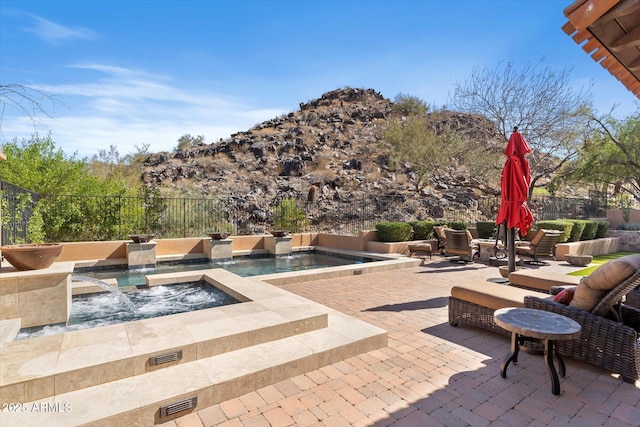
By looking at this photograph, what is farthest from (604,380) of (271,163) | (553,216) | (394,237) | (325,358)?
(271,163)

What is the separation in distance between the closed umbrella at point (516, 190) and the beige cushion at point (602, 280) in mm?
2603

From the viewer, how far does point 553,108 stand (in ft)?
47.3

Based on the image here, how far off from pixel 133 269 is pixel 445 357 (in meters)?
8.77

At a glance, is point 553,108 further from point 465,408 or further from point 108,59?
point 108,59

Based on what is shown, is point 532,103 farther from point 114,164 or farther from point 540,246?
point 114,164

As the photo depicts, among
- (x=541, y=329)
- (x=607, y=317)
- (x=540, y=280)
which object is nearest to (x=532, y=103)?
(x=540, y=280)

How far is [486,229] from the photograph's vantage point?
12.5 m

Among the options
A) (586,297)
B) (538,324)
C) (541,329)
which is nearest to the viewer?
(541,329)

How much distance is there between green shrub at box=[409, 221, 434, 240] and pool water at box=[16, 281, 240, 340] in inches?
325

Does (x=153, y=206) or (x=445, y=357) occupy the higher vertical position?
(x=153, y=206)

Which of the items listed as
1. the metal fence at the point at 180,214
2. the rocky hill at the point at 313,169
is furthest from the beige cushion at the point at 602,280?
the rocky hill at the point at 313,169

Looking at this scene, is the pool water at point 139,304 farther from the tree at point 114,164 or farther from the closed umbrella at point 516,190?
the tree at point 114,164

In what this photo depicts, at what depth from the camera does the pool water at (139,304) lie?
454cm

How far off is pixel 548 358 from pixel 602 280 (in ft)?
3.00
